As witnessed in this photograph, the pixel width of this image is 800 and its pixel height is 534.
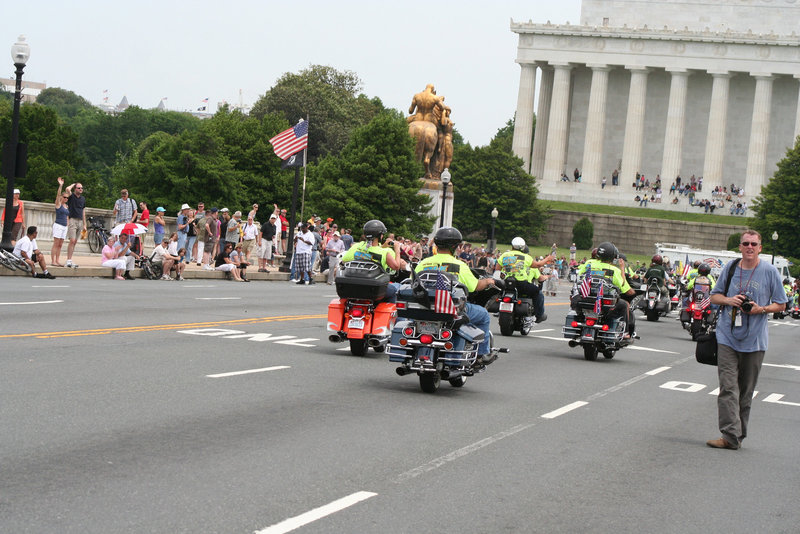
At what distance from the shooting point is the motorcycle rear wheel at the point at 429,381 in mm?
13359

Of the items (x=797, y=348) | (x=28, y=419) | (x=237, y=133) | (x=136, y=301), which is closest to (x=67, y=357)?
(x=28, y=419)

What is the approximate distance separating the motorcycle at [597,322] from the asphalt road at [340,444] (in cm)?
139

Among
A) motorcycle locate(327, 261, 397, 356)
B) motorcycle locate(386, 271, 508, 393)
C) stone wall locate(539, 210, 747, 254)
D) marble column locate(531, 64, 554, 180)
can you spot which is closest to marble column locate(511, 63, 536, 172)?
marble column locate(531, 64, 554, 180)

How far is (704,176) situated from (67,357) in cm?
10245

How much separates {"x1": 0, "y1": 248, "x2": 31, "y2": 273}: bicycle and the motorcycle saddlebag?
45.2 feet

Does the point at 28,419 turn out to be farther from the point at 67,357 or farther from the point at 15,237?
the point at 15,237

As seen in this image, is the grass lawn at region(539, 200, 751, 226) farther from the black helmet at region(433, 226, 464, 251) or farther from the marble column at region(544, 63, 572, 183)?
the black helmet at region(433, 226, 464, 251)

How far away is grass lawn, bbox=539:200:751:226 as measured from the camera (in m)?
98.8

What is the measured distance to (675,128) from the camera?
110438 millimetres

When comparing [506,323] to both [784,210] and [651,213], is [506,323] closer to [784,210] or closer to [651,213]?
[784,210]

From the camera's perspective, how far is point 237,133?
81.5m

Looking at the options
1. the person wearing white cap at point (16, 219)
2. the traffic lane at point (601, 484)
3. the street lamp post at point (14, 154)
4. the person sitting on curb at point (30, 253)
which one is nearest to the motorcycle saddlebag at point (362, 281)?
the traffic lane at point (601, 484)

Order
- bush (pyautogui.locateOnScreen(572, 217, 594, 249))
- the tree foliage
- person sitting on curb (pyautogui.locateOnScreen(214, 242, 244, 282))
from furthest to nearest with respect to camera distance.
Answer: bush (pyautogui.locateOnScreen(572, 217, 594, 249)), the tree foliage, person sitting on curb (pyautogui.locateOnScreen(214, 242, 244, 282))

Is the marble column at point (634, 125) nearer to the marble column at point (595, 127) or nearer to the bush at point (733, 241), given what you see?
the marble column at point (595, 127)
